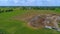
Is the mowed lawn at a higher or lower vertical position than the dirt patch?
lower

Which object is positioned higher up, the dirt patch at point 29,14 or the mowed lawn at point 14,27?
the dirt patch at point 29,14

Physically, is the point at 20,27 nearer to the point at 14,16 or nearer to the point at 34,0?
the point at 14,16

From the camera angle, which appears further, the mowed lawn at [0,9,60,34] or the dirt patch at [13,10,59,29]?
the dirt patch at [13,10,59,29]

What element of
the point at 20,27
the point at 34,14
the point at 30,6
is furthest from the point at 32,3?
the point at 20,27

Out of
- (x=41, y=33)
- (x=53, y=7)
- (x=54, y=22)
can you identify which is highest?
(x=53, y=7)

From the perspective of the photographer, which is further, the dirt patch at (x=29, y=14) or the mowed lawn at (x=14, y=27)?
the dirt patch at (x=29, y=14)

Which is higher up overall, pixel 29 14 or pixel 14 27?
pixel 29 14

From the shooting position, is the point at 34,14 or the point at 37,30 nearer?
the point at 37,30

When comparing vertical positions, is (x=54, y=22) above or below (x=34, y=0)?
below

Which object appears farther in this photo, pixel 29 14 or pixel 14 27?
pixel 29 14
